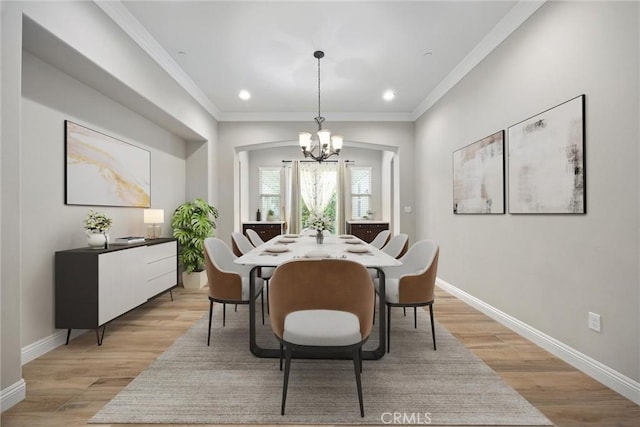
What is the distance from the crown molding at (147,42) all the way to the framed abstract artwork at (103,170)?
1.01 m

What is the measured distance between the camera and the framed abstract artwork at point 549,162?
2.25 m

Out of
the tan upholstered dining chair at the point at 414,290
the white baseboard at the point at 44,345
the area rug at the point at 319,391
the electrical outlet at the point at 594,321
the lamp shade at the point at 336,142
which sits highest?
the lamp shade at the point at 336,142

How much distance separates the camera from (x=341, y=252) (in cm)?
283

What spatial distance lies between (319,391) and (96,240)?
2300 mm

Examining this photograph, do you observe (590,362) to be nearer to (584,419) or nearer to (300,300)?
(584,419)

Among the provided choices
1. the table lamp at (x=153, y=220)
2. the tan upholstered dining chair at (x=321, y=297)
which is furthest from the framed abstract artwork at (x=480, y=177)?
the table lamp at (x=153, y=220)

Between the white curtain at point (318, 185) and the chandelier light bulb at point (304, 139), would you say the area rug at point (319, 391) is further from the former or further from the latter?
the white curtain at point (318, 185)

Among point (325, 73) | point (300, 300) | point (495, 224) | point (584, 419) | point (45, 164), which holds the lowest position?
point (584, 419)

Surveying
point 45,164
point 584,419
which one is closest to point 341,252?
point 584,419

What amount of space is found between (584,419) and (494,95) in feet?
9.39

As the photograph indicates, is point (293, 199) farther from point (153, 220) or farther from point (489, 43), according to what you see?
point (489, 43)

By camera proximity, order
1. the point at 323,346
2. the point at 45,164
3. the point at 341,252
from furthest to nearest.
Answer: the point at 341,252, the point at 45,164, the point at 323,346

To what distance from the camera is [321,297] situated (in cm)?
193

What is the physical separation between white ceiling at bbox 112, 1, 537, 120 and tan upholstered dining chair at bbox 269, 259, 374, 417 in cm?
234
